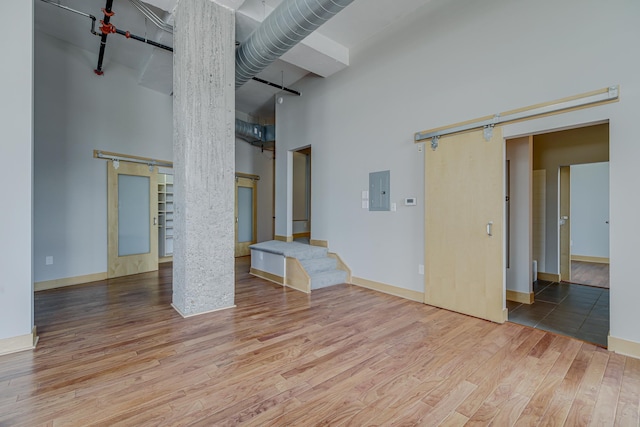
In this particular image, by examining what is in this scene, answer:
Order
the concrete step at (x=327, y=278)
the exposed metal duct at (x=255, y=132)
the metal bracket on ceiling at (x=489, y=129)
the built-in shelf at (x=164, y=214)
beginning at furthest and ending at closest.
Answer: the exposed metal duct at (x=255, y=132), the built-in shelf at (x=164, y=214), the concrete step at (x=327, y=278), the metal bracket on ceiling at (x=489, y=129)

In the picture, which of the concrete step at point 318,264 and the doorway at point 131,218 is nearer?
the concrete step at point 318,264

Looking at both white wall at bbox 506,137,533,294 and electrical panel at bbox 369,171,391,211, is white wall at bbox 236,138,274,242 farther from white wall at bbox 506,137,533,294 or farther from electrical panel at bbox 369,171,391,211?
white wall at bbox 506,137,533,294

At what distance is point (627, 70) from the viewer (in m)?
2.45

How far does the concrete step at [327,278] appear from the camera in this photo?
4602 mm

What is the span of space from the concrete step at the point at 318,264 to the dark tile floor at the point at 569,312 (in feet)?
8.66

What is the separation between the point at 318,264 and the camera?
16.3ft

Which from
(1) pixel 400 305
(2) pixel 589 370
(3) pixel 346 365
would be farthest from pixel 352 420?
(1) pixel 400 305

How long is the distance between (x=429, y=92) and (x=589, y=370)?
3.29m

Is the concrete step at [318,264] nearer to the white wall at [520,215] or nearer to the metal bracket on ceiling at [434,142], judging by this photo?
the metal bracket on ceiling at [434,142]

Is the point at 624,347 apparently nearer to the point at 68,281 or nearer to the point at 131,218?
the point at 131,218

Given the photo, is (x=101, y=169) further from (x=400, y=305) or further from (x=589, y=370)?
(x=589, y=370)

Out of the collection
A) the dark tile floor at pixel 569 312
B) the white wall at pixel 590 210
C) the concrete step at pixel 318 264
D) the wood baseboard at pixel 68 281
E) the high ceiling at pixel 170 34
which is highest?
the high ceiling at pixel 170 34

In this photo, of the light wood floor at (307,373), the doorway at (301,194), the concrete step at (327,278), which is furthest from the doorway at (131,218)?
the doorway at (301,194)

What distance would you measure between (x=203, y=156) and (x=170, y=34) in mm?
2145
